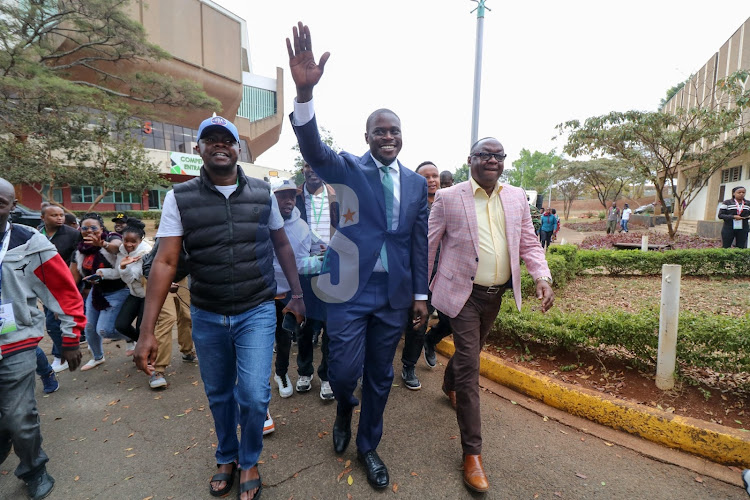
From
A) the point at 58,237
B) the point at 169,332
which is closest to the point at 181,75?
the point at 58,237

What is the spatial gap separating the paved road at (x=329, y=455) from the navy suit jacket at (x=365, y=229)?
110cm

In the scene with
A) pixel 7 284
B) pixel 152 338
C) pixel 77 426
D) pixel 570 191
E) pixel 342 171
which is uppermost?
pixel 570 191

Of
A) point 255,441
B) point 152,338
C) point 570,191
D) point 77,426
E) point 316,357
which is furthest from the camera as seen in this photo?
point 570,191

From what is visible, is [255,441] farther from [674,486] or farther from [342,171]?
[674,486]

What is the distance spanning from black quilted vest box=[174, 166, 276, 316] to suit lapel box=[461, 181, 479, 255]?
1.37 meters

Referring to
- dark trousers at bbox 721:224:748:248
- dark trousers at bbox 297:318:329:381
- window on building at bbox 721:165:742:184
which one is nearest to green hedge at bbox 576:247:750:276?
dark trousers at bbox 721:224:748:248

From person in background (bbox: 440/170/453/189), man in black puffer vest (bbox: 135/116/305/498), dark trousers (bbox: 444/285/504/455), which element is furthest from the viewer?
person in background (bbox: 440/170/453/189)

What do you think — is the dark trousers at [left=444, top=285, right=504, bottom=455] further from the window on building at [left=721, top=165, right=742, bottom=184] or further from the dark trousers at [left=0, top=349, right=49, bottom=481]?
the window on building at [left=721, top=165, right=742, bottom=184]

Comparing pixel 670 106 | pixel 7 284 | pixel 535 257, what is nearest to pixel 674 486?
pixel 535 257

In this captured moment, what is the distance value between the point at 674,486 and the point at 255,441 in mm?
2503

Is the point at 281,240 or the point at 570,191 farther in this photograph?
the point at 570,191

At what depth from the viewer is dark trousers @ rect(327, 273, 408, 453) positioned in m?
2.31

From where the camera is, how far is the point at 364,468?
2461mm

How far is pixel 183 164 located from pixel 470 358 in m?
32.7
